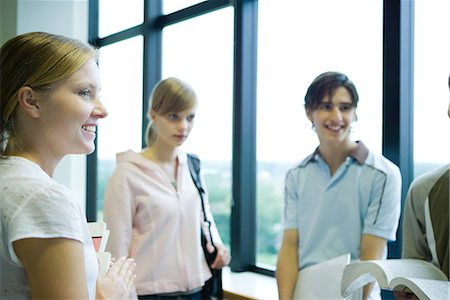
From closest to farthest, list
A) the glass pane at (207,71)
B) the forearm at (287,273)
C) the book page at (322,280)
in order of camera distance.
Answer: the book page at (322,280), the forearm at (287,273), the glass pane at (207,71)

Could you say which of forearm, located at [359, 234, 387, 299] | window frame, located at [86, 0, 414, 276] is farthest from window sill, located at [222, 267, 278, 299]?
forearm, located at [359, 234, 387, 299]

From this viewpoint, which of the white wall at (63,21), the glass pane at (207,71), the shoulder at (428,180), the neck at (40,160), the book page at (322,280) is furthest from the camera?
the glass pane at (207,71)

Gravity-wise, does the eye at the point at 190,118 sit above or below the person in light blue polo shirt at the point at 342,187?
above

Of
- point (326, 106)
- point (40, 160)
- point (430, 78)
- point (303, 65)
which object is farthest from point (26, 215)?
point (430, 78)

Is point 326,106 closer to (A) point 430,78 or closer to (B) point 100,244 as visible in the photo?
(A) point 430,78

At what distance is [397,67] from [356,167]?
213 mm

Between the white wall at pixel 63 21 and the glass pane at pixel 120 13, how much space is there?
48 mm

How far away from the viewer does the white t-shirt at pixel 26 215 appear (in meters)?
0.64

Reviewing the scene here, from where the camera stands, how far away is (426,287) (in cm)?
75

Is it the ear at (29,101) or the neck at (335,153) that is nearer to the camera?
the ear at (29,101)

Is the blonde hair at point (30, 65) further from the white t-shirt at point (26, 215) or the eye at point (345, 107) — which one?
the eye at point (345, 107)

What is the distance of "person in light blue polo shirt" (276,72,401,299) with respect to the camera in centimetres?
95

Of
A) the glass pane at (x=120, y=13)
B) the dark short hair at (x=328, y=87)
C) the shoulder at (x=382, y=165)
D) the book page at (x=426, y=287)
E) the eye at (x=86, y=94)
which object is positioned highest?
the glass pane at (x=120, y=13)

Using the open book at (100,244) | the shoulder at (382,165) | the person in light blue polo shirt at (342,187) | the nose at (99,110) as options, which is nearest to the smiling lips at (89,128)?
the nose at (99,110)
